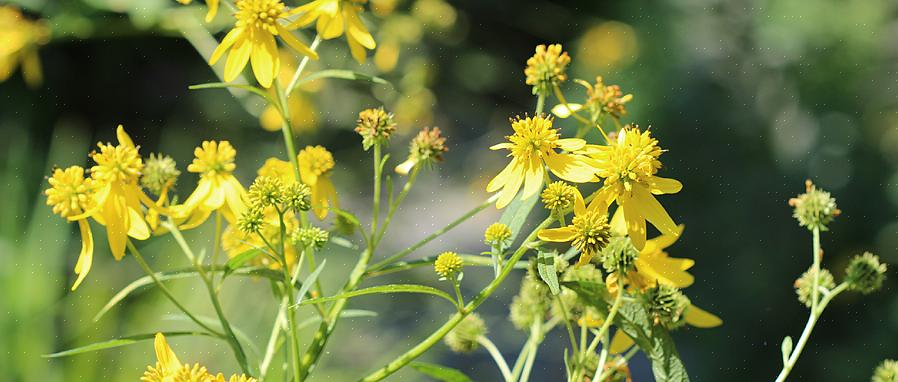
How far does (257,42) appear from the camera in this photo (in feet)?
2.21

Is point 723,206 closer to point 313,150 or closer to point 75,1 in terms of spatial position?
point 75,1

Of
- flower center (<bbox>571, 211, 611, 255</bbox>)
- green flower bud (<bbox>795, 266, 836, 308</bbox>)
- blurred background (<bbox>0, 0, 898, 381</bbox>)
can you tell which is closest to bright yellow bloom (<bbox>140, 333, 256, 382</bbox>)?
flower center (<bbox>571, 211, 611, 255</bbox>)

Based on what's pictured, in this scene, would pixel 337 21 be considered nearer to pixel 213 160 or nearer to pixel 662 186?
pixel 213 160

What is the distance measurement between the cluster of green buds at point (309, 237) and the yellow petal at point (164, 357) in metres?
0.12

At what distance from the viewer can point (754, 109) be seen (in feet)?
9.33

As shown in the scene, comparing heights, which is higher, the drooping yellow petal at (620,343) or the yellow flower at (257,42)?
the yellow flower at (257,42)

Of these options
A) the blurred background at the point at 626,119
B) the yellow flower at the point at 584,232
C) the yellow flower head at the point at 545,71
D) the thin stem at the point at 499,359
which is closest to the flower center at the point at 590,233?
the yellow flower at the point at 584,232

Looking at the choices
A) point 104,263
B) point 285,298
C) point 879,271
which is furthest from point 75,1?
point 879,271

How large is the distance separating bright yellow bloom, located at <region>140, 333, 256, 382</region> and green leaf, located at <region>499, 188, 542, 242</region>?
0.71ft

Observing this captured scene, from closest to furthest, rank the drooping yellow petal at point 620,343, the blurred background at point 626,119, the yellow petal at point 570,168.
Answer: the yellow petal at point 570,168 < the drooping yellow petal at point 620,343 < the blurred background at point 626,119

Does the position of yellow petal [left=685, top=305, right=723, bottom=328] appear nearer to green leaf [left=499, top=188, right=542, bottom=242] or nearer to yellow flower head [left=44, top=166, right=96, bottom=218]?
green leaf [left=499, top=188, right=542, bottom=242]

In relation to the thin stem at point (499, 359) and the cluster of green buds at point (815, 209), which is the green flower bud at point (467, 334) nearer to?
the thin stem at point (499, 359)

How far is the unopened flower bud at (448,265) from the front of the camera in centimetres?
58

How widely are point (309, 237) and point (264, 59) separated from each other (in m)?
0.15
